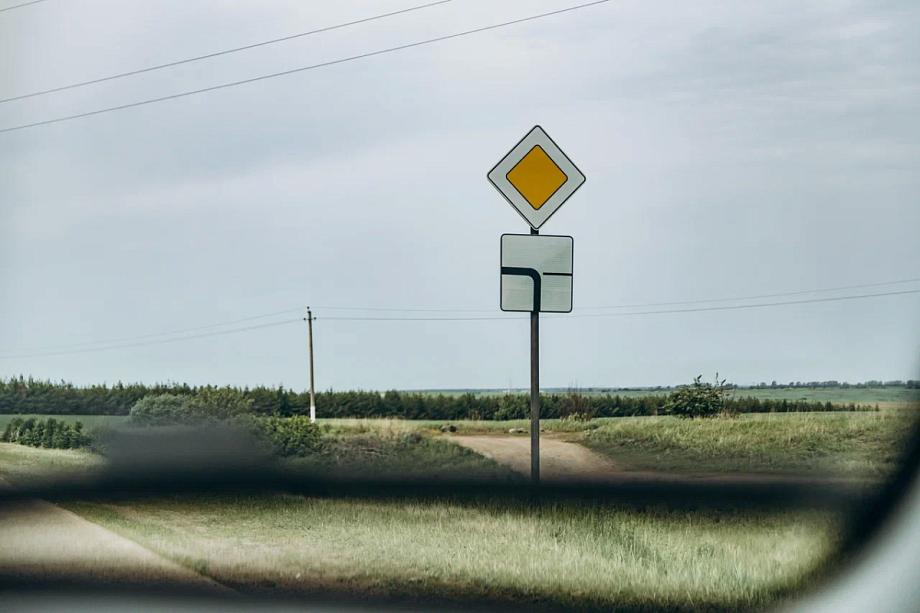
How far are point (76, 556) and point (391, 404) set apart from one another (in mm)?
2335

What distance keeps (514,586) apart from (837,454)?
2.88 m

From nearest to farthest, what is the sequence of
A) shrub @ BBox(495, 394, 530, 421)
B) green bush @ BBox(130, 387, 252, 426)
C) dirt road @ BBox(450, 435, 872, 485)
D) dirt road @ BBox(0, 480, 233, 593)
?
dirt road @ BBox(0, 480, 233, 593), dirt road @ BBox(450, 435, 872, 485), green bush @ BBox(130, 387, 252, 426), shrub @ BBox(495, 394, 530, 421)

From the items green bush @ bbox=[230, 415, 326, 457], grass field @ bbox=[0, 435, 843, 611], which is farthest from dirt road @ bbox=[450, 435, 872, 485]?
green bush @ bbox=[230, 415, 326, 457]

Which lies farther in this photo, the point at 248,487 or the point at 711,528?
the point at 248,487

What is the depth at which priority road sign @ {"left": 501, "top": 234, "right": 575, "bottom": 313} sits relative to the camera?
536cm

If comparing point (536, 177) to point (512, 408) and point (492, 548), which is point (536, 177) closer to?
point (512, 408)

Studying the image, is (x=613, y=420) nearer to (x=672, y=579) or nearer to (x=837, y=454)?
(x=837, y=454)

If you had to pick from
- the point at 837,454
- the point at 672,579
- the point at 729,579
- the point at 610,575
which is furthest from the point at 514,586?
the point at 837,454

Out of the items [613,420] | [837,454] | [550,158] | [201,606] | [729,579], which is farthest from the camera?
[613,420]

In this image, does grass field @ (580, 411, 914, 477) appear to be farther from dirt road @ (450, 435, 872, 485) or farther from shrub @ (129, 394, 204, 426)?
shrub @ (129, 394, 204, 426)

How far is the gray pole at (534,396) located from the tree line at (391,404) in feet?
2.64

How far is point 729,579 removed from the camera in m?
4.19

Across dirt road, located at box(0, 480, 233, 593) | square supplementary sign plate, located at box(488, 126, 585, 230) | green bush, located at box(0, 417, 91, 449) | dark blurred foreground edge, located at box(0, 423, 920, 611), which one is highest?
square supplementary sign plate, located at box(488, 126, 585, 230)

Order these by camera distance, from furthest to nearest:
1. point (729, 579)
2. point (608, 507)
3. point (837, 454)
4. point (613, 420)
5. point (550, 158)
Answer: point (613, 420), point (837, 454), point (550, 158), point (608, 507), point (729, 579)
